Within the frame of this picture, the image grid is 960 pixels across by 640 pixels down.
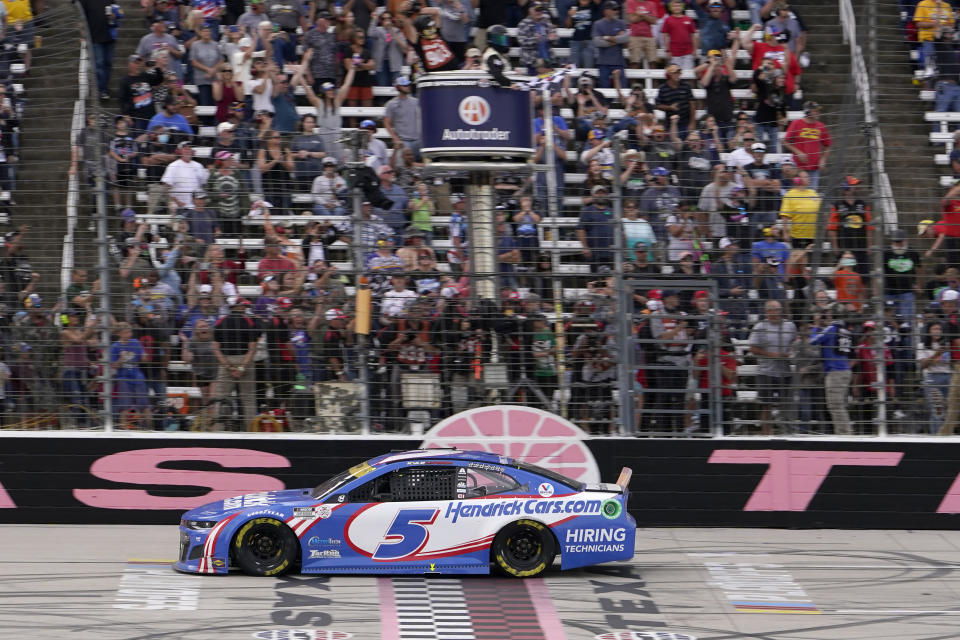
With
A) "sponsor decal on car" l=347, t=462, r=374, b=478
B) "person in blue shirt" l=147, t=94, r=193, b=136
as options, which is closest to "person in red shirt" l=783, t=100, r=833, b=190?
"sponsor decal on car" l=347, t=462, r=374, b=478

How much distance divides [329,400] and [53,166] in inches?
160

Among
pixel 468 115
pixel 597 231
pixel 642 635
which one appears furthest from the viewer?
pixel 597 231

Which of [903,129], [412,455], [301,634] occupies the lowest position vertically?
[301,634]

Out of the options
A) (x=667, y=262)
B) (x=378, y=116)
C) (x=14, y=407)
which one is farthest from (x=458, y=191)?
(x=14, y=407)

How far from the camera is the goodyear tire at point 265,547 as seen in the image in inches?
457

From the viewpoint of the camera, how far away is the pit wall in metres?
14.0

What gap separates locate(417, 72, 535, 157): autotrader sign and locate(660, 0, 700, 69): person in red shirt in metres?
5.91

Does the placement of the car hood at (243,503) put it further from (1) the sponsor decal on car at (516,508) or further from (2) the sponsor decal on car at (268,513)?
(1) the sponsor decal on car at (516,508)

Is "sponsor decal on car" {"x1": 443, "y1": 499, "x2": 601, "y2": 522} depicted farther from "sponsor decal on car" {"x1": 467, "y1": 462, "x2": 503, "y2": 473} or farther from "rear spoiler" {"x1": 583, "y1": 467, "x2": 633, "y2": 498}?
"sponsor decal on car" {"x1": 467, "y1": 462, "x2": 503, "y2": 473}

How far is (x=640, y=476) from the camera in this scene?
46.5 ft

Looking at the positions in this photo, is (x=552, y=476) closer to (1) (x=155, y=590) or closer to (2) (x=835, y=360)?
(1) (x=155, y=590)

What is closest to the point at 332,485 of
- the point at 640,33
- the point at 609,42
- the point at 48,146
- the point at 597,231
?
the point at 597,231

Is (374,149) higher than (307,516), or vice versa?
(374,149)

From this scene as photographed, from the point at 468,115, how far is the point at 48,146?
508cm
